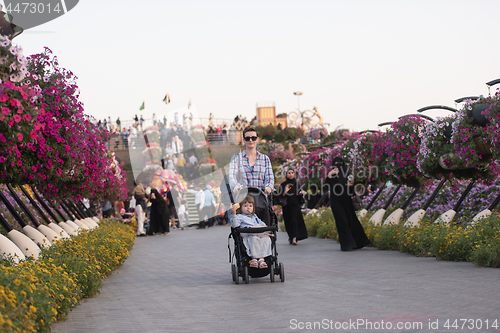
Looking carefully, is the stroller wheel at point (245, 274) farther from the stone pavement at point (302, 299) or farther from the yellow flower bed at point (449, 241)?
the yellow flower bed at point (449, 241)

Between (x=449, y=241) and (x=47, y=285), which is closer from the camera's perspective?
(x=47, y=285)

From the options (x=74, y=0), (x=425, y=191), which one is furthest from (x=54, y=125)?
(x=425, y=191)

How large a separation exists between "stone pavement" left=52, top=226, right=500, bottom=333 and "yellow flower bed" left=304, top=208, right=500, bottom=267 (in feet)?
0.84

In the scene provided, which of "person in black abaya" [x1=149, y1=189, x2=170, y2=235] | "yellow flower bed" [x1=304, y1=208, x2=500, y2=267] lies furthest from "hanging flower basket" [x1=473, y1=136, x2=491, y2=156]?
"person in black abaya" [x1=149, y1=189, x2=170, y2=235]

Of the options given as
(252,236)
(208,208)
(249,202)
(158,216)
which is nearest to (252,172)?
(249,202)

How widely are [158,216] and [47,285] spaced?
18.9m

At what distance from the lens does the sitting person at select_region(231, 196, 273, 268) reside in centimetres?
880

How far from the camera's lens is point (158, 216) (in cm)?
2472

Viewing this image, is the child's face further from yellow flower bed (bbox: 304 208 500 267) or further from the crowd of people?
yellow flower bed (bbox: 304 208 500 267)

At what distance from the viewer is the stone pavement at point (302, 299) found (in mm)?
5676

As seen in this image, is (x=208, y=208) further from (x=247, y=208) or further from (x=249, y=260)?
(x=249, y=260)

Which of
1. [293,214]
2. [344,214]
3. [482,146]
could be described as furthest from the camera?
[293,214]

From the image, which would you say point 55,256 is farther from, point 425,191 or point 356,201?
point 356,201

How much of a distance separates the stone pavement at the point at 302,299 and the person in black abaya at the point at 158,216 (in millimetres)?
13268
